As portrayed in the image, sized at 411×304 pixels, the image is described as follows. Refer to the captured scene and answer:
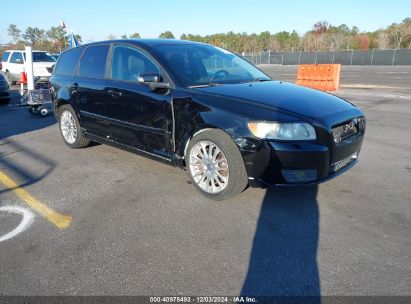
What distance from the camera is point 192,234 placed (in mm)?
3336

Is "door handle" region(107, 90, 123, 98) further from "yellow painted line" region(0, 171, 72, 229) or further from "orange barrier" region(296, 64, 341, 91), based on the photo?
"orange barrier" region(296, 64, 341, 91)

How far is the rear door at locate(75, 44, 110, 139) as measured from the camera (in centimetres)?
523

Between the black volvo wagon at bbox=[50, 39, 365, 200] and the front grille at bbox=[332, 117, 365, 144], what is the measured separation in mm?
10

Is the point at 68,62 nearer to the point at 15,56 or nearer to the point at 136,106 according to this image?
the point at 136,106

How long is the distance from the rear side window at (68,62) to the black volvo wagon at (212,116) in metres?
0.31

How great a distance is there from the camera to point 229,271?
2771mm

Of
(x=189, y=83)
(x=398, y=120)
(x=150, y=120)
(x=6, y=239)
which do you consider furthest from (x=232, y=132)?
(x=398, y=120)

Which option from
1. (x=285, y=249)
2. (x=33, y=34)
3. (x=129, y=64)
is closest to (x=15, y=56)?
(x=129, y=64)

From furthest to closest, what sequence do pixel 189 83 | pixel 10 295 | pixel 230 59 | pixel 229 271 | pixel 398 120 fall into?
pixel 398 120, pixel 230 59, pixel 189 83, pixel 229 271, pixel 10 295

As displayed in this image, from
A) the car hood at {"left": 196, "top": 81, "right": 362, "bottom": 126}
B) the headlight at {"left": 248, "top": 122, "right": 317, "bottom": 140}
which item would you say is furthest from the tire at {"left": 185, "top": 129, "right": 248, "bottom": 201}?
the car hood at {"left": 196, "top": 81, "right": 362, "bottom": 126}

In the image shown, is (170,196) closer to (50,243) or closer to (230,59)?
(50,243)

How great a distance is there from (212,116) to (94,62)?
8.31ft

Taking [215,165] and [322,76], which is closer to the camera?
[215,165]

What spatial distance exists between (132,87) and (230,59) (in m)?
1.49
